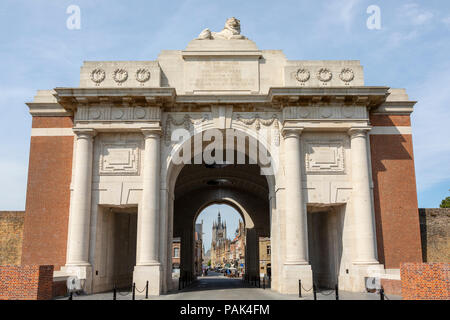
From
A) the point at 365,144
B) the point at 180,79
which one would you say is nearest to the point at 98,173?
the point at 180,79

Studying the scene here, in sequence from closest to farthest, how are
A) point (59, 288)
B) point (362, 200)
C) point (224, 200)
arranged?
point (59, 288), point (362, 200), point (224, 200)

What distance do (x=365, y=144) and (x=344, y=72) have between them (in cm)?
406

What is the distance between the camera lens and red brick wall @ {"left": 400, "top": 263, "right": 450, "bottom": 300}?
45.6ft

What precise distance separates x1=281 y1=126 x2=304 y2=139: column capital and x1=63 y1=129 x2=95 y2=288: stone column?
32.4 ft

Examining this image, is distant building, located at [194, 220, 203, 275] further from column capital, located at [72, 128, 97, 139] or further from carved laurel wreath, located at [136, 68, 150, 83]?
carved laurel wreath, located at [136, 68, 150, 83]

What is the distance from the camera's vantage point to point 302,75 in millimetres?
23906

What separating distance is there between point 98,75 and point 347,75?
1326 cm

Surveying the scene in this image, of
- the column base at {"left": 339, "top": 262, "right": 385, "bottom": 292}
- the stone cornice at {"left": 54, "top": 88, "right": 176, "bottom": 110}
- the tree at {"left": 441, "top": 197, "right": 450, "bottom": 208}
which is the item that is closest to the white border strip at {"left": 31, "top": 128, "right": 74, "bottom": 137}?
the stone cornice at {"left": 54, "top": 88, "right": 176, "bottom": 110}

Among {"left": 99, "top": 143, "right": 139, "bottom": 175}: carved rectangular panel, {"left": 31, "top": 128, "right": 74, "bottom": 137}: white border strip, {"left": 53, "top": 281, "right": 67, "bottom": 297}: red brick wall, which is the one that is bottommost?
{"left": 53, "top": 281, "right": 67, "bottom": 297}: red brick wall

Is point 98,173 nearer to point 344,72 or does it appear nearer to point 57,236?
point 57,236

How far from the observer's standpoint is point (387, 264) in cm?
2262

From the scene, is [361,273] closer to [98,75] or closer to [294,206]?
[294,206]

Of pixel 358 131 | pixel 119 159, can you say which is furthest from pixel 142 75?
pixel 358 131
